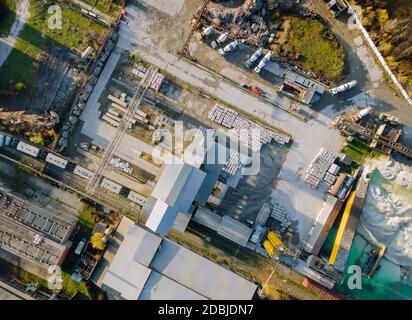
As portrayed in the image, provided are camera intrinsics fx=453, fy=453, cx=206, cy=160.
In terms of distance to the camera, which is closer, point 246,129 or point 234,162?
point 234,162

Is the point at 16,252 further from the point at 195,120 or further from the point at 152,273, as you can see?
the point at 195,120

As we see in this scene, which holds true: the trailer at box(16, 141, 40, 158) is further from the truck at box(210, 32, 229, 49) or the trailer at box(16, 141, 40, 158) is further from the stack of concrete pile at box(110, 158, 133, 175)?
the truck at box(210, 32, 229, 49)

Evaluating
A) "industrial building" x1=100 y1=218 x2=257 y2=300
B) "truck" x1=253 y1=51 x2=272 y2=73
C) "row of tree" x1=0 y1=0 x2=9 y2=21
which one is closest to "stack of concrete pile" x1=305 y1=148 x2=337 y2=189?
"truck" x1=253 y1=51 x2=272 y2=73

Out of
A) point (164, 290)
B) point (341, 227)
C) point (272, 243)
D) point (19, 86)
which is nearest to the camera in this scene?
point (164, 290)

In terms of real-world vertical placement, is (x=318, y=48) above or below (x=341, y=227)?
above

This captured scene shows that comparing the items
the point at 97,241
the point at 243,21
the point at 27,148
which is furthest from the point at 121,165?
the point at 243,21

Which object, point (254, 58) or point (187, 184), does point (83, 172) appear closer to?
point (187, 184)
